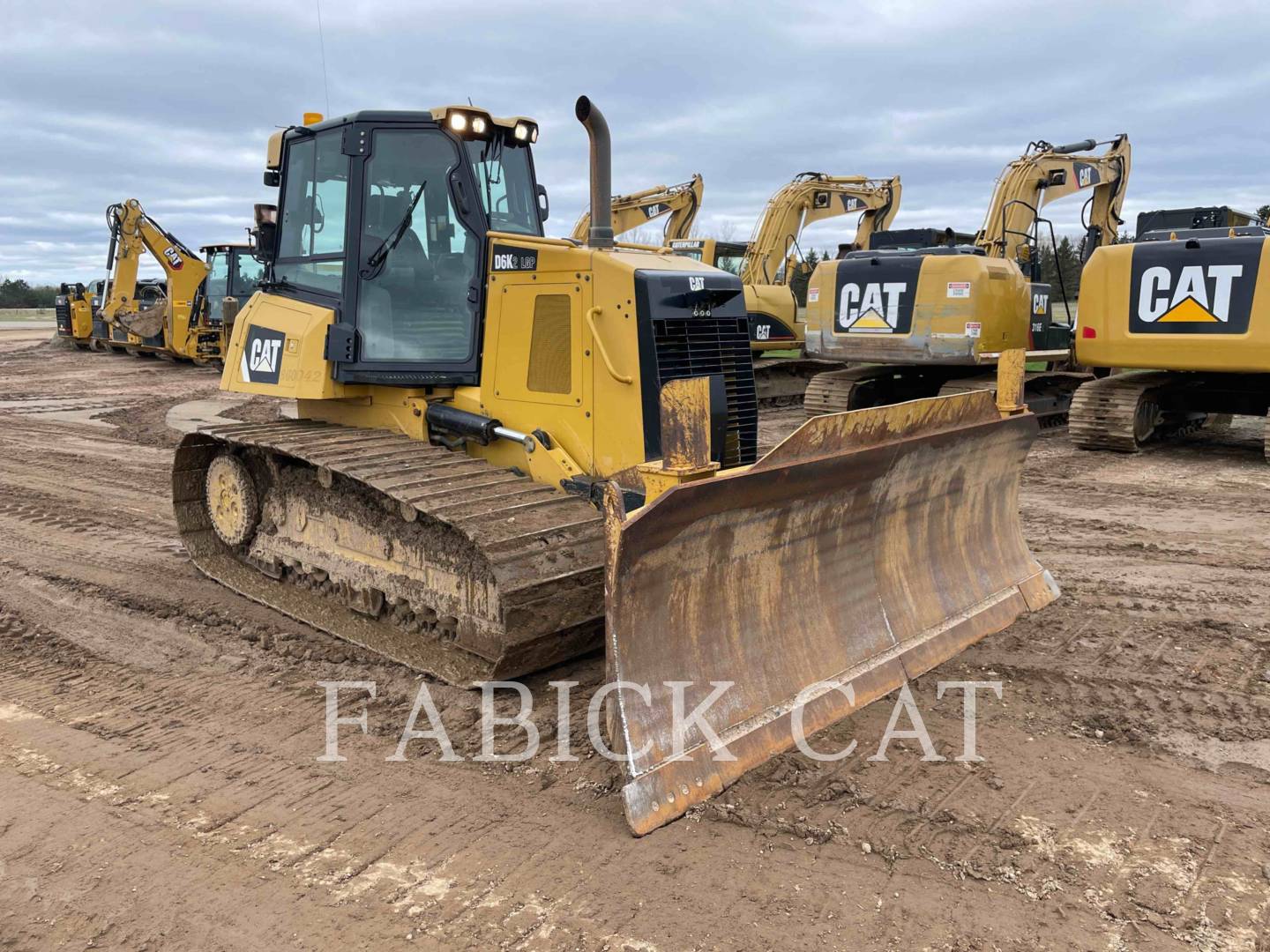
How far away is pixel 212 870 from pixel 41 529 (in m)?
5.33

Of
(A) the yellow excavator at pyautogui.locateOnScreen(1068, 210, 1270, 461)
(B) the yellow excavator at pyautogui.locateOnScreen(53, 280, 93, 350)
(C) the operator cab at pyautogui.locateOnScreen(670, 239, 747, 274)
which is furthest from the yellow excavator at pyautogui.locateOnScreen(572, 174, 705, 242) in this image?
(B) the yellow excavator at pyautogui.locateOnScreen(53, 280, 93, 350)

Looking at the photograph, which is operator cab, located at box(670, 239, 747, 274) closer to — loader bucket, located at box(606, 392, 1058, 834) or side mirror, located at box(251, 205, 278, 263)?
side mirror, located at box(251, 205, 278, 263)

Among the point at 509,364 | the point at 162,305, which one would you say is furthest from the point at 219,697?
the point at 162,305

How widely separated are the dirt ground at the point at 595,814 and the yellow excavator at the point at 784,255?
413 inches

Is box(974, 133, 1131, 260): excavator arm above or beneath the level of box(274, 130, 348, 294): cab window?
above

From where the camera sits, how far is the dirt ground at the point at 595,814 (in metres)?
2.69

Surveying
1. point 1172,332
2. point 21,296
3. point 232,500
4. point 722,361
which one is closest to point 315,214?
point 232,500

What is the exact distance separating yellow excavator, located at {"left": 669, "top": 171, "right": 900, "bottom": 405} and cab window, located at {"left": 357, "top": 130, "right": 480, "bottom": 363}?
1060 cm

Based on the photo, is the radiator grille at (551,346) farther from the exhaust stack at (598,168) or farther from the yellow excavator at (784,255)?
the yellow excavator at (784,255)

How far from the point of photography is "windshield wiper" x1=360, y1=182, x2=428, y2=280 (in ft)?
16.3

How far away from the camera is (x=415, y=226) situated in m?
5.01

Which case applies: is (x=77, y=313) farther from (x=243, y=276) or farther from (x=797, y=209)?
(x=797, y=209)

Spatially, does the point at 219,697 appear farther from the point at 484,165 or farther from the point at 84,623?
the point at 484,165

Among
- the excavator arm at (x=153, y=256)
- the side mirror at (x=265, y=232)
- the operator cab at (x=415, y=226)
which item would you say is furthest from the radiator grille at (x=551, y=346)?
the excavator arm at (x=153, y=256)
